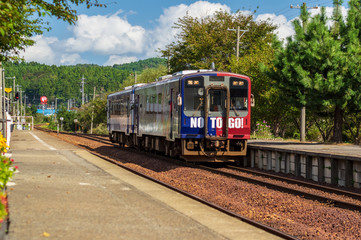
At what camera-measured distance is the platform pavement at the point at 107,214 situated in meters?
7.97

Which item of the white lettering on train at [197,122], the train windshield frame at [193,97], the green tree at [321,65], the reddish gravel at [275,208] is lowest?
the reddish gravel at [275,208]

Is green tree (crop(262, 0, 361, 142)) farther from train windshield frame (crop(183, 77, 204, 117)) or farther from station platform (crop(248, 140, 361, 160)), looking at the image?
train windshield frame (crop(183, 77, 204, 117))

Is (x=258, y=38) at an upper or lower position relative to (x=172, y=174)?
upper

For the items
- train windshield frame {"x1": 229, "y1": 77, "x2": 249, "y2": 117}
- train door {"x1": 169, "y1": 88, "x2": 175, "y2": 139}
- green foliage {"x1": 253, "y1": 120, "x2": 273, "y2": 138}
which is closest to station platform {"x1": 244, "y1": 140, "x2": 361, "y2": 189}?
train windshield frame {"x1": 229, "y1": 77, "x2": 249, "y2": 117}

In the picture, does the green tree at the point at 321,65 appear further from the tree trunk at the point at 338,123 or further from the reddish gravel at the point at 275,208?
the reddish gravel at the point at 275,208

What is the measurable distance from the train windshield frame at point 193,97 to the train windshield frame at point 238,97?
1.17 metres

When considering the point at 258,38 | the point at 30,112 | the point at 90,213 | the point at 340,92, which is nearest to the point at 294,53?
the point at 340,92

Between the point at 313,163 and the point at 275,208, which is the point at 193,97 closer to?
the point at 313,163

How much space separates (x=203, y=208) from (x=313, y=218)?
233 cm

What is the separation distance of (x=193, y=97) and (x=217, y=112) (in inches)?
41.9

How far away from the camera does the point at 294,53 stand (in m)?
24.8

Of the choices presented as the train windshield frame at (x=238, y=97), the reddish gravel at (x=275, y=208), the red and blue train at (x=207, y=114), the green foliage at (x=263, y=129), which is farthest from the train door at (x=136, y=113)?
the green foliage at (x=263, y=129)

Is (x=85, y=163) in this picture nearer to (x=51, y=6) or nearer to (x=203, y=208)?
(x=51, y=6)

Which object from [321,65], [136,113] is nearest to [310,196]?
[321,65]
